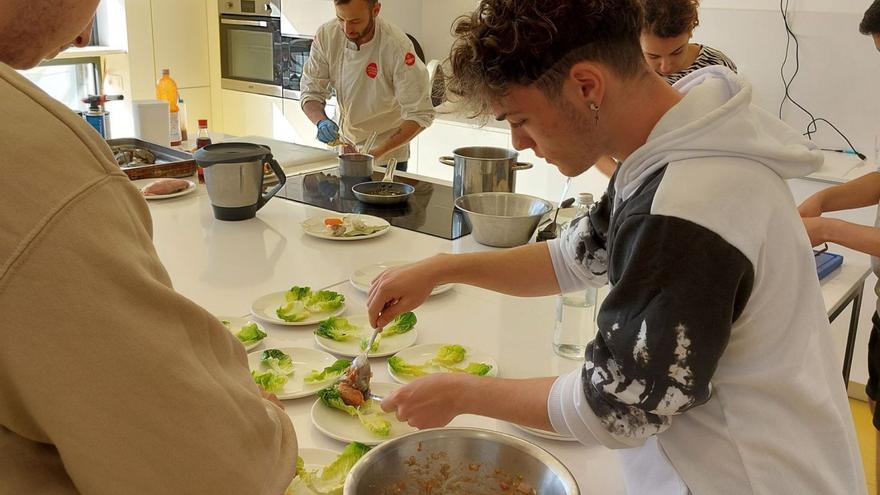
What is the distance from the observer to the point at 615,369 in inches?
36.4

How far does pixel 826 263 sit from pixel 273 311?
1.39m

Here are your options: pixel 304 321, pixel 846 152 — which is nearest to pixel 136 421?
pixel 304 321

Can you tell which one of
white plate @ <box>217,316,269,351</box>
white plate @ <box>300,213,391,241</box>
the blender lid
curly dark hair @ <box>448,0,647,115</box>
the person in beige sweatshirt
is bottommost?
white plate @ <box>217,316,269,351</box>

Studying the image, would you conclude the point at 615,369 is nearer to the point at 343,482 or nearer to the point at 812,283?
the point at 812,283

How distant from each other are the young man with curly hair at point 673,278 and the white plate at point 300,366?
11.2 inches

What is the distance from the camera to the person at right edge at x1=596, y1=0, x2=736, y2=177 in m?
2.36

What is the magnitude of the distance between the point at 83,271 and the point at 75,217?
0.04m

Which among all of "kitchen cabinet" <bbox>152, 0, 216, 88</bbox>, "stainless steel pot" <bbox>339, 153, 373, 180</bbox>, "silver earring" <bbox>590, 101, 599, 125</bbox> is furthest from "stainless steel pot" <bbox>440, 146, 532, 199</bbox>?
"kitchen cabinet" <bbox>152, 0, 216, 88</bbox>

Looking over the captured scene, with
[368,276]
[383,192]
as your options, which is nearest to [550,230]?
[368,276]

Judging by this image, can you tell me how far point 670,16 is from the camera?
236 centimetres

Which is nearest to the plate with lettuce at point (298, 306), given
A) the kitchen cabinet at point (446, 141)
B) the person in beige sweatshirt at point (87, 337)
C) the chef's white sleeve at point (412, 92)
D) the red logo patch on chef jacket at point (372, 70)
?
the person in beige sweatshirt at point (87, 337)

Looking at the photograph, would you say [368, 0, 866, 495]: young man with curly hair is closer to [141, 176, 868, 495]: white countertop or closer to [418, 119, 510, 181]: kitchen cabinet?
[141, 176, 868, 495]: white countertop

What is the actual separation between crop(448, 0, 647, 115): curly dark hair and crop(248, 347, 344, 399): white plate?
0.61m

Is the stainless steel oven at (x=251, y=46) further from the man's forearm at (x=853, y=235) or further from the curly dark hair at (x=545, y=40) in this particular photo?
the curly dark hair at (x=545, y=40)
